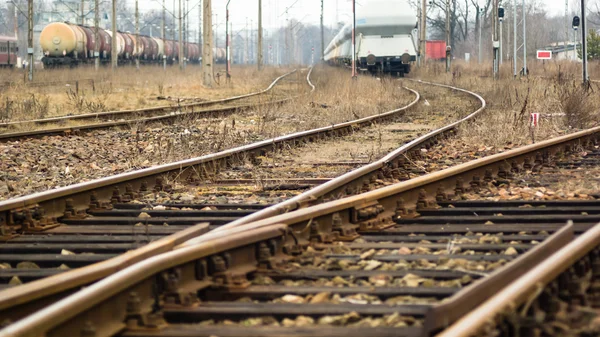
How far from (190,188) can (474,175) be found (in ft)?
8.02

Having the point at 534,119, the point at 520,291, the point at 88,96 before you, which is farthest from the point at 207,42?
the point at 520,291

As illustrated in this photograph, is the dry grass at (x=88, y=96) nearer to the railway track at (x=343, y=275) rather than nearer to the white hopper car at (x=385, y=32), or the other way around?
the white hopper car at (x=385, y=32)

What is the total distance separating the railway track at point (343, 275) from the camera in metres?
3.41

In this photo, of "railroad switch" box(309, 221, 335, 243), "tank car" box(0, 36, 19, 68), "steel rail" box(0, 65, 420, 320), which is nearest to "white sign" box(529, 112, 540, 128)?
"steel rail" box(0, 65, 420, 320)

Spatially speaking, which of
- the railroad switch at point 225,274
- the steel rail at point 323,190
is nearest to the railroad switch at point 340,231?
the steel rail at point 323,190

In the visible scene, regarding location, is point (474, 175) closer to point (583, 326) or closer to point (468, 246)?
point (468, 246)

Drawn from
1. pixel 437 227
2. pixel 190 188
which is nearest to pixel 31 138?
pixel 190 188

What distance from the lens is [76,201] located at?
21.5 ft

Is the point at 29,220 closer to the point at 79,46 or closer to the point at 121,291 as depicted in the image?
the point at 121,291

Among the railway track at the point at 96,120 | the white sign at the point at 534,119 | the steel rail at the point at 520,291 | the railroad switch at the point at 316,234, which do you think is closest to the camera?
the steel rail at the point at 520,291

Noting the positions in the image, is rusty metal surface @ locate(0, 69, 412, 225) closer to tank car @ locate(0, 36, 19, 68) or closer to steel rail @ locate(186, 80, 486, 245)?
steel rail @ locate(186, 80, 486, 245)

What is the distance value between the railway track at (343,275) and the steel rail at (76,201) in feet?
0.83

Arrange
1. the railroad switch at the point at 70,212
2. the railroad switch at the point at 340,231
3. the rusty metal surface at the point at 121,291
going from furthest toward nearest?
the railroad switch at the point at 70,212
the railroad switch at the point at 340,231
the rusty metal surface at the point at 121,291

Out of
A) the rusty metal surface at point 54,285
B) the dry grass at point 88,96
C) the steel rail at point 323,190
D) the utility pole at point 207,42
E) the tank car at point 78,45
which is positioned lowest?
the rusty metal surface at point 54,285
